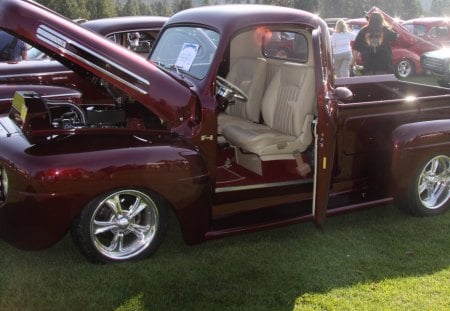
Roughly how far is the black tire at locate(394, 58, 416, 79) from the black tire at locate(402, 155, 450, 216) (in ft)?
33.9

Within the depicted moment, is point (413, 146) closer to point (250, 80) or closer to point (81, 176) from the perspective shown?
point (250, 80)

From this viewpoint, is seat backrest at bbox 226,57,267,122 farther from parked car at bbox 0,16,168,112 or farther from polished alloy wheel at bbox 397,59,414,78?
polished alloy wheel at bbox 397,59,414,78

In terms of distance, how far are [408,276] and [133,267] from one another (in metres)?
1.97

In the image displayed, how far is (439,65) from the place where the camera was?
42.6ft

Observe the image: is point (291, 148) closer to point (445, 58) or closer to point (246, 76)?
point (246, 76)

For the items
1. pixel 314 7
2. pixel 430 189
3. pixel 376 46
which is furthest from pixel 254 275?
pixel 314 7

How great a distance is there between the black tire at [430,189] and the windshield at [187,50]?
213 cm

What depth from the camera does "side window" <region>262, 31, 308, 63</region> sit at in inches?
175

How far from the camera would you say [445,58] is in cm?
1282

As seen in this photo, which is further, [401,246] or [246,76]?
[246,76]

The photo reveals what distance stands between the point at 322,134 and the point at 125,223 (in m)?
1.59

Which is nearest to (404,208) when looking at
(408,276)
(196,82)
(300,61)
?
(408,276)

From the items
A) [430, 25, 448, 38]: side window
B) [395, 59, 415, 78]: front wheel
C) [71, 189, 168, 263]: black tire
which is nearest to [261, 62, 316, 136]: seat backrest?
[71, 189, 168, 263]: black tire

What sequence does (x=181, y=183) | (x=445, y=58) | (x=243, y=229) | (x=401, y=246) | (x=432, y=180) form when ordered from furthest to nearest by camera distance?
1. (x=445, y=58)
2. (x=432, y=180)
3. (x=401, y=246)
4. (x=243, y=229)
5. (x=181, y=183)
